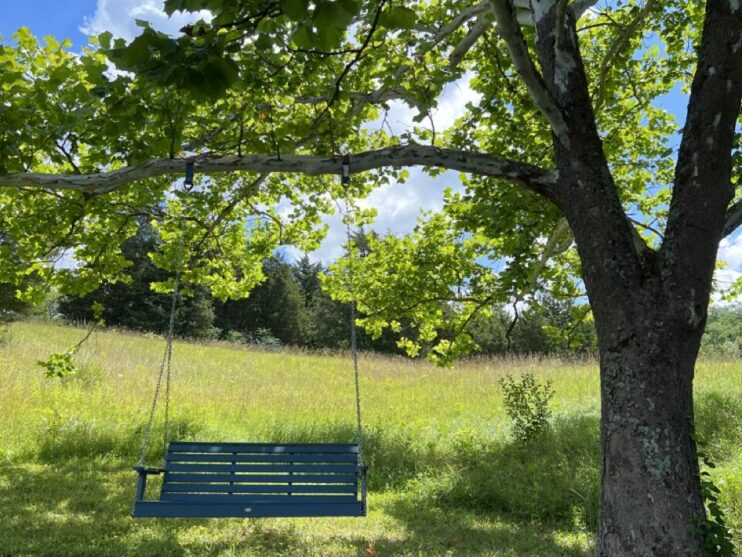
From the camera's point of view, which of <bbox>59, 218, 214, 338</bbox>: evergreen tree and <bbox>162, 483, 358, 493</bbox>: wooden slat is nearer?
<bbox>162, 483, 358, 493</bbox>: wooden slat

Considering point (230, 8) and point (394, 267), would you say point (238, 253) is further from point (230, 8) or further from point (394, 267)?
point (230, 8)

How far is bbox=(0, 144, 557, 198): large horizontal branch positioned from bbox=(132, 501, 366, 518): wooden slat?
2.28 meters

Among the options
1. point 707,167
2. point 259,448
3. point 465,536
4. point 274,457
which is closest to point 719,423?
Answer: point 465,536

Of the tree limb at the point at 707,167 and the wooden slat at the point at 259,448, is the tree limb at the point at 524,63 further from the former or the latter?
the wooden slat at the point at 259,448

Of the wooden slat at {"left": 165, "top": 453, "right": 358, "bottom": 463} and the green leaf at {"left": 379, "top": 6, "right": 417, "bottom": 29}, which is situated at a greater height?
the green leaf at {"left": 379, "top": 6, "right": 417, "bottom": 29}

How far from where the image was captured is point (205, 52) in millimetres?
1905

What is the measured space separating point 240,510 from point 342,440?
4.63m

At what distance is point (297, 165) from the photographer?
3.76 metres

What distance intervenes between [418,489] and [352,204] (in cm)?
427

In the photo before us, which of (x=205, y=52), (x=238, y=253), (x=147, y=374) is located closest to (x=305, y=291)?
(x=147, y=374)

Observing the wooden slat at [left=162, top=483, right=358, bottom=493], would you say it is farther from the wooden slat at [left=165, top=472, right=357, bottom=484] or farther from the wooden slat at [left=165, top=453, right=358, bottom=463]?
the wooden slat at [left=165, top=453, right=358, bottom=463]

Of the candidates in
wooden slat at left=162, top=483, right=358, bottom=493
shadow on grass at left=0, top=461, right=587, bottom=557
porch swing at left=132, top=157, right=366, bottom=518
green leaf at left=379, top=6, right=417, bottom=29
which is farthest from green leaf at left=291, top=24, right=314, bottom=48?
shadow on grass at left=0, top=461, right=587, bottom=557

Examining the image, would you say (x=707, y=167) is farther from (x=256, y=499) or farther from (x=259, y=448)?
(x=259, y=448)

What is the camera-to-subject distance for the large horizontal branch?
3.62 m
